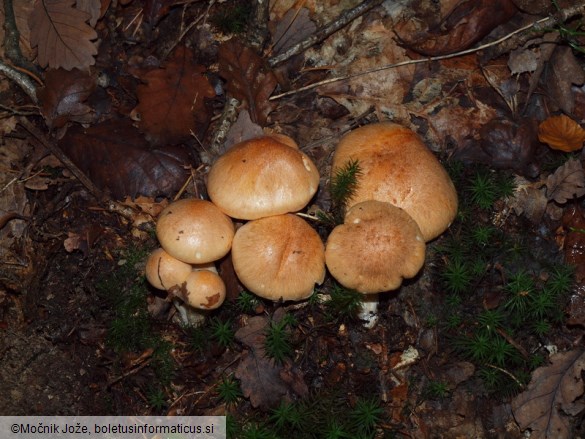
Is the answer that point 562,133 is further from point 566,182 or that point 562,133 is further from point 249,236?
point 249,236

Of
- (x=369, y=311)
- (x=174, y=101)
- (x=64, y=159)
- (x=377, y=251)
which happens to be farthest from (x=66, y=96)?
(x=369, y=311)

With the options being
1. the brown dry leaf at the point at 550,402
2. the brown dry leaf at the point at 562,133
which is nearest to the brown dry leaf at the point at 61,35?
the brown dry leaf at the point at 562,133

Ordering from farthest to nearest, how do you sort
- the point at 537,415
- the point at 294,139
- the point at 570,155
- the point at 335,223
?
the point at 294,139
the point at 570,155
the point at 335,223
the point at 537,415

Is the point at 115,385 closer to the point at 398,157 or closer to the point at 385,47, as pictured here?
the point at 398,157

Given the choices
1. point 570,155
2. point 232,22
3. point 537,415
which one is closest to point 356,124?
point 232,22

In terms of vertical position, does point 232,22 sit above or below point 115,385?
above

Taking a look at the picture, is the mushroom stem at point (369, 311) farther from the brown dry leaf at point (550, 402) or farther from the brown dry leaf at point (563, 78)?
the brown dry leaf at point (563, 78)
